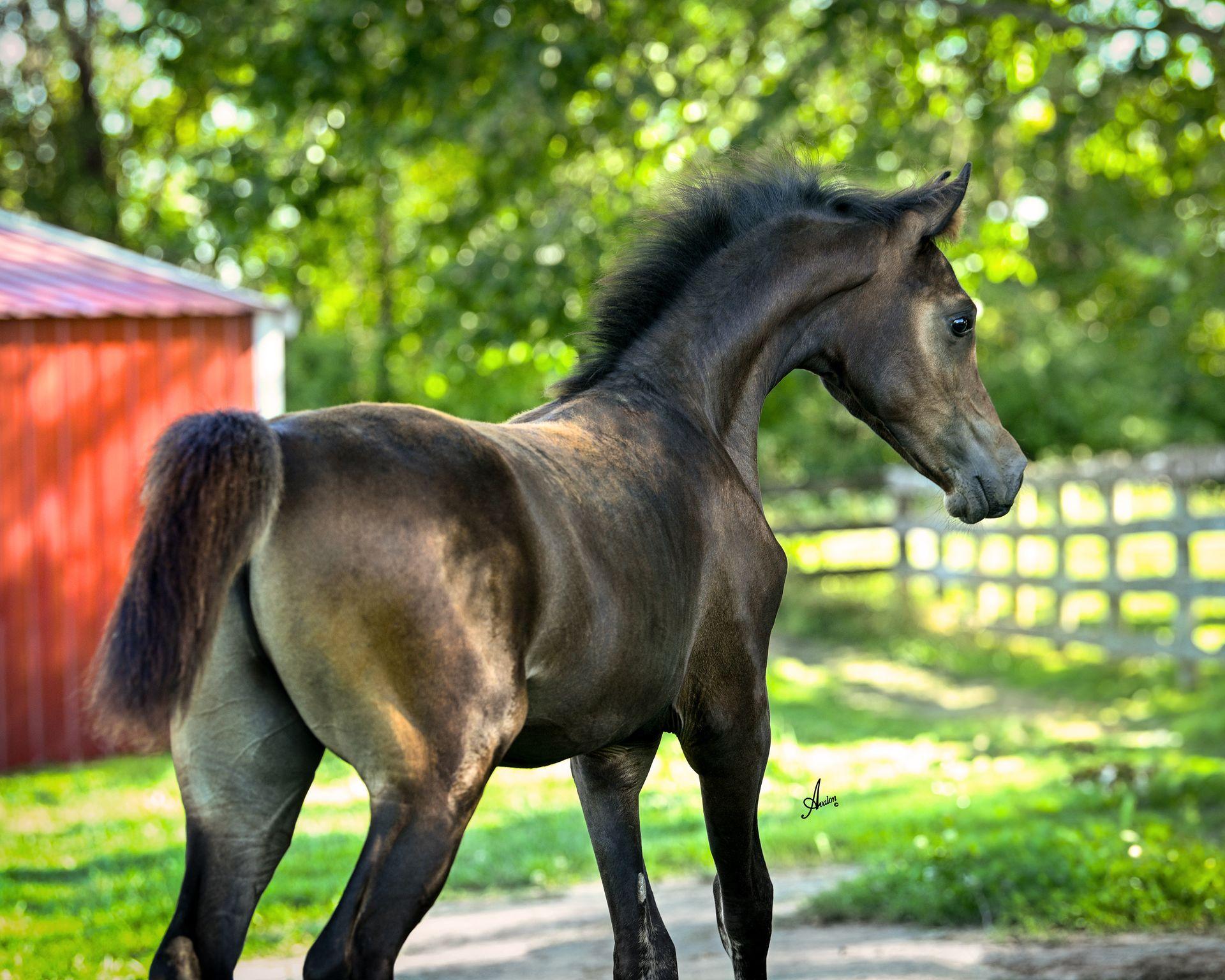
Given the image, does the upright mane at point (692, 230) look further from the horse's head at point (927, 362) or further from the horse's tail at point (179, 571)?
the horse's tail at point (179, 571)

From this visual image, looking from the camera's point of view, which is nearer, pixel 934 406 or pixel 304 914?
pixel 934 406

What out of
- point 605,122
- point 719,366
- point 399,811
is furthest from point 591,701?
point 605,122

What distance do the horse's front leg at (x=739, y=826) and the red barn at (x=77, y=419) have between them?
258 inches

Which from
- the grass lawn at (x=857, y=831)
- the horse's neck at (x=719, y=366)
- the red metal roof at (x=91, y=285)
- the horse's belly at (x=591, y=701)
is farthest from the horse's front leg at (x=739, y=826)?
the red metal roof at (x=91, y=285)

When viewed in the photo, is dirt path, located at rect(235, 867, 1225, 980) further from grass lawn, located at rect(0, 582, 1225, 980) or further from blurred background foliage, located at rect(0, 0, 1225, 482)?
blurred background foliage, located at rect(0, 0, 1225, 482)

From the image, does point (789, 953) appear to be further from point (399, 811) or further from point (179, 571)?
point (179, 571)

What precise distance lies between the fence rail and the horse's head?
18.5 ft

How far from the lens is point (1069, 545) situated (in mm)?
15156

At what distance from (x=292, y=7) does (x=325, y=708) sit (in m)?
8.57

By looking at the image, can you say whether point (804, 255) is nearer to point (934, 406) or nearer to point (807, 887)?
point (934, 406)

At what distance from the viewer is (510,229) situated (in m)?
9.75

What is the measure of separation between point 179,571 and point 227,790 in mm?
418

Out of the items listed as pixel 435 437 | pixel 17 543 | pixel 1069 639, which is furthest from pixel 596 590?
pixel 1069 639

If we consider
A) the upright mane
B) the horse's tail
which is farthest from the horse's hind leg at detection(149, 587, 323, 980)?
the upright mane
